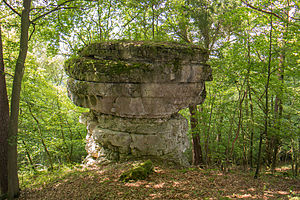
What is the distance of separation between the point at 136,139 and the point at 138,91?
229 cm

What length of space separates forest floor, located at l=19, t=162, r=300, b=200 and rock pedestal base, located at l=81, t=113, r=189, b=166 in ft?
2.23

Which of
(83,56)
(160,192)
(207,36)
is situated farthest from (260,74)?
(83,56)

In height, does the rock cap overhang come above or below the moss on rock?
above

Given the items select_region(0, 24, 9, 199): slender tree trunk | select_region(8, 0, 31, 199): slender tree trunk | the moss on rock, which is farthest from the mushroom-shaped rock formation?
select_region(0, 24, 9, 199): slender tree trunk

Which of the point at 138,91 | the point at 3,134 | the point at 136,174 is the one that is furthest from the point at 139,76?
the point at 3,134

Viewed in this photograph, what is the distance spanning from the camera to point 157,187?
5.93 metres

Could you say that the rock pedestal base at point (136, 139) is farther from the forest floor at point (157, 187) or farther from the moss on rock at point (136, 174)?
the moss on rock at point (136, 174)

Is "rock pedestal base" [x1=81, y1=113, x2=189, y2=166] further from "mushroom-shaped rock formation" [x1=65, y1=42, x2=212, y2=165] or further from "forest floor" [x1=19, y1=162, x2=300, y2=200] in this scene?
"forest floor" [x1=19, y1=162, x2=300, y2=200]

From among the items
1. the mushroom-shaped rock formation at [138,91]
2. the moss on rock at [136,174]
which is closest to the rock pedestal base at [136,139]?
the mushroom-shaped rock formation at [138,91]

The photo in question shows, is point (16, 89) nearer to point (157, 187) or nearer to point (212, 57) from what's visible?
point (157, 187)

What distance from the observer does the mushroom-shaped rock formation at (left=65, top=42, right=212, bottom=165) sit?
741cm

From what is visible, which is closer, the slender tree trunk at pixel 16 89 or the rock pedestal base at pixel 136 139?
the slender tree trunk at pixel 16 89

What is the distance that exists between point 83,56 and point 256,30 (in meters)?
8.08

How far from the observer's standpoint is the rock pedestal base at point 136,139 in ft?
27.3
